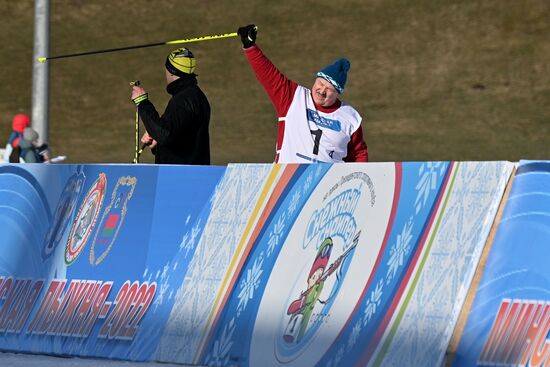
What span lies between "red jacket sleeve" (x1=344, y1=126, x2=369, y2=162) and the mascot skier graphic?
1599 millimetres

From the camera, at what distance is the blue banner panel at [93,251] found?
316 inches

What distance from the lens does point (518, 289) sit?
6117mm

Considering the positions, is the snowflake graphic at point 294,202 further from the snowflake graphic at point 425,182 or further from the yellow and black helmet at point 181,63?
the yellow and black helmet at point 181,63

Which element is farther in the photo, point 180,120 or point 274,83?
point 180,120

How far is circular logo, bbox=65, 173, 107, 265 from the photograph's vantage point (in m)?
8.62

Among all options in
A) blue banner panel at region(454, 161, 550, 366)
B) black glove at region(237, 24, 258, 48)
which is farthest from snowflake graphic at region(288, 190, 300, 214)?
black glove at region(237, 24, 258, 48)

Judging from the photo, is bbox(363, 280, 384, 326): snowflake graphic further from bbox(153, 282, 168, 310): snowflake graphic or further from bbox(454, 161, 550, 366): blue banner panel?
bbox(153, 282, 168, 310): snowflake graphic

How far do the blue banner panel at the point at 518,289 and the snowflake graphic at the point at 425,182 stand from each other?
49cm

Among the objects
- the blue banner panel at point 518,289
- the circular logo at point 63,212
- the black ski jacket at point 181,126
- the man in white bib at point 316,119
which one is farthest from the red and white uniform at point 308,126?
the blue banner panel at point 518,289

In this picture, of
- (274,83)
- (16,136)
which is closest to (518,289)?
(274,83)

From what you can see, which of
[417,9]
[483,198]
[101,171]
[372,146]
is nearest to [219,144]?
[372,146]

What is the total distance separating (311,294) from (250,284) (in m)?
0.49

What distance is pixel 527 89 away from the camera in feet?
116

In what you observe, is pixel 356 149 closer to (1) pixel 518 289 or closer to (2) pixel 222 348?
(2) pixel 222 348
